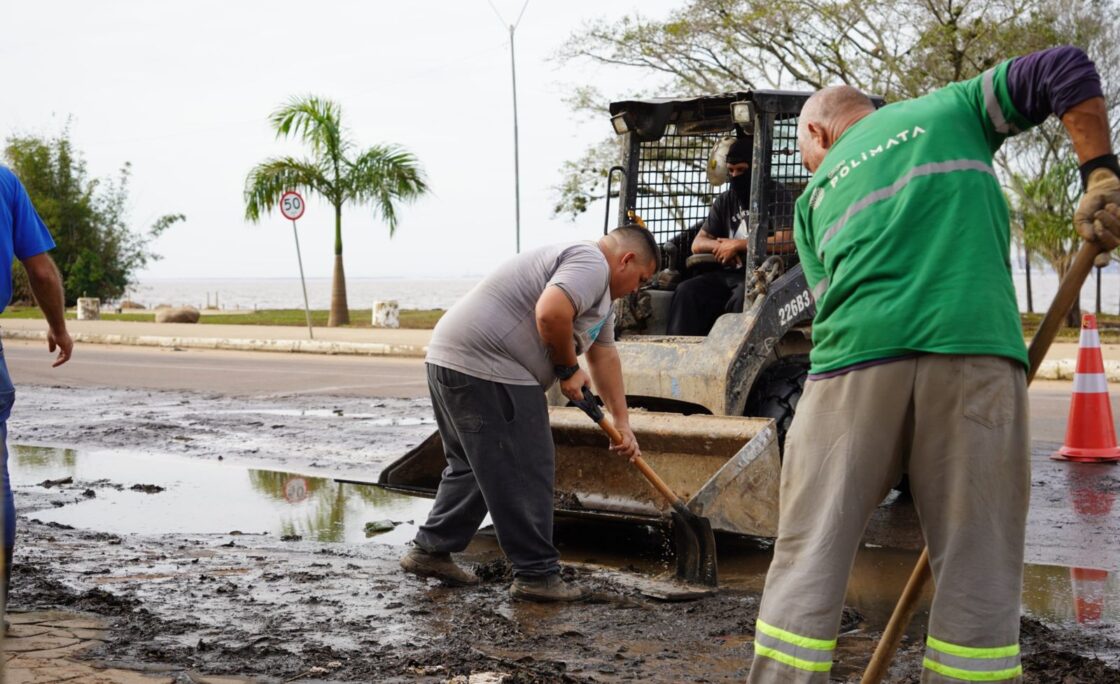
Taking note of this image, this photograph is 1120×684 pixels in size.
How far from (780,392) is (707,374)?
479mm

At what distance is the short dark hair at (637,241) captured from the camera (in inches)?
192

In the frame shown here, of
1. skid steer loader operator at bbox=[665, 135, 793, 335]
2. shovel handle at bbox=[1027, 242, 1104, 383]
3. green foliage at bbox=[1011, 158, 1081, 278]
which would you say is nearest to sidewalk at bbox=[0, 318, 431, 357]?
skid steer loader operator at bbox=[665, 135, 793, 335]

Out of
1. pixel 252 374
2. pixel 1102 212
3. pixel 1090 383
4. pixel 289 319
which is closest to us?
pixel 1102 212

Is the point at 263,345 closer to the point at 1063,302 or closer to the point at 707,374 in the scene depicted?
the point at 707,374

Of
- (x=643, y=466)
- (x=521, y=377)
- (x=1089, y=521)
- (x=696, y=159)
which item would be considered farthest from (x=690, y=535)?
(x=696, y=159)

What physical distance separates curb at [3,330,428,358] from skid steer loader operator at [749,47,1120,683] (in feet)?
49.0

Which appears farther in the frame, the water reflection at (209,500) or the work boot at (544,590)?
the water reflection at (209,500)

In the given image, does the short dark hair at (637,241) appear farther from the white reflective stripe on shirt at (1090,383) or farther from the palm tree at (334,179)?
the palm tree at (334,179)

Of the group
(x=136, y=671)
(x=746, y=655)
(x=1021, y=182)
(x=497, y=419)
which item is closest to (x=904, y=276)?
(x=746, y=655)

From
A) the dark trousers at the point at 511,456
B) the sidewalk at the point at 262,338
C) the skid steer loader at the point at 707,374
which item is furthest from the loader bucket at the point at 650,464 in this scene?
the sidewalk at the point at 262,338

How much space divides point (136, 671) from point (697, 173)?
480 cm

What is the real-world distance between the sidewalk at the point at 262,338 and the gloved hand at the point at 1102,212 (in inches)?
503

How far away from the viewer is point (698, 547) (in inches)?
199

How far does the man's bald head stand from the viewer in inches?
127
